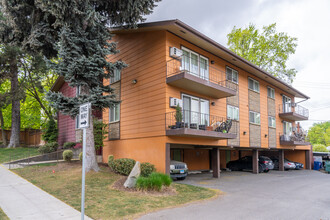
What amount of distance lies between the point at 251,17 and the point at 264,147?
2030 centimetres

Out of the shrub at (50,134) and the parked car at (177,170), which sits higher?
the shrub at (50,134)

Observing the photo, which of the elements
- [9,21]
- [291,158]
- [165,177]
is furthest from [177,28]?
[291,158]

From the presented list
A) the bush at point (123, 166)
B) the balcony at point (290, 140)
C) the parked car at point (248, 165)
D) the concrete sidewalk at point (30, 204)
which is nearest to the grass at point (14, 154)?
the concrete sidewalk at point (30, 204)

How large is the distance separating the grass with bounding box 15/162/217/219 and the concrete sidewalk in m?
0.31

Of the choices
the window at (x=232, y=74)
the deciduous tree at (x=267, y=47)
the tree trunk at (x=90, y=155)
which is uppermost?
the deciduous tree at (x=267, y=47)

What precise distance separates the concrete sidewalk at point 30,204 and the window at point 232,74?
522 inches

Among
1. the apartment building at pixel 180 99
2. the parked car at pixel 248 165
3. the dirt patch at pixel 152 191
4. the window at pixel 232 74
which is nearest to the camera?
the dirt patch at pixel 152 191

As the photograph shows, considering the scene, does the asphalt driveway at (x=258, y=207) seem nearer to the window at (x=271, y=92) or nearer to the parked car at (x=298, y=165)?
the window at (x=271, y=92)

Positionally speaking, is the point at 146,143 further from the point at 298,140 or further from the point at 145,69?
the point at 298,140

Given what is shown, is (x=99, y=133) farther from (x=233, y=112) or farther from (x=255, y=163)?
(x=255, y=163)

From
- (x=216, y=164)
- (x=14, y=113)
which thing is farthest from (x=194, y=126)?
(x=14, y=113)

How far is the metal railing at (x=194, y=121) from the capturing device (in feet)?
40.3

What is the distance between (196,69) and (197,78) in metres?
2.12

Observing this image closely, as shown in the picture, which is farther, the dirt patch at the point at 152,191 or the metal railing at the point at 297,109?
the metal railing at the point at 297,109
